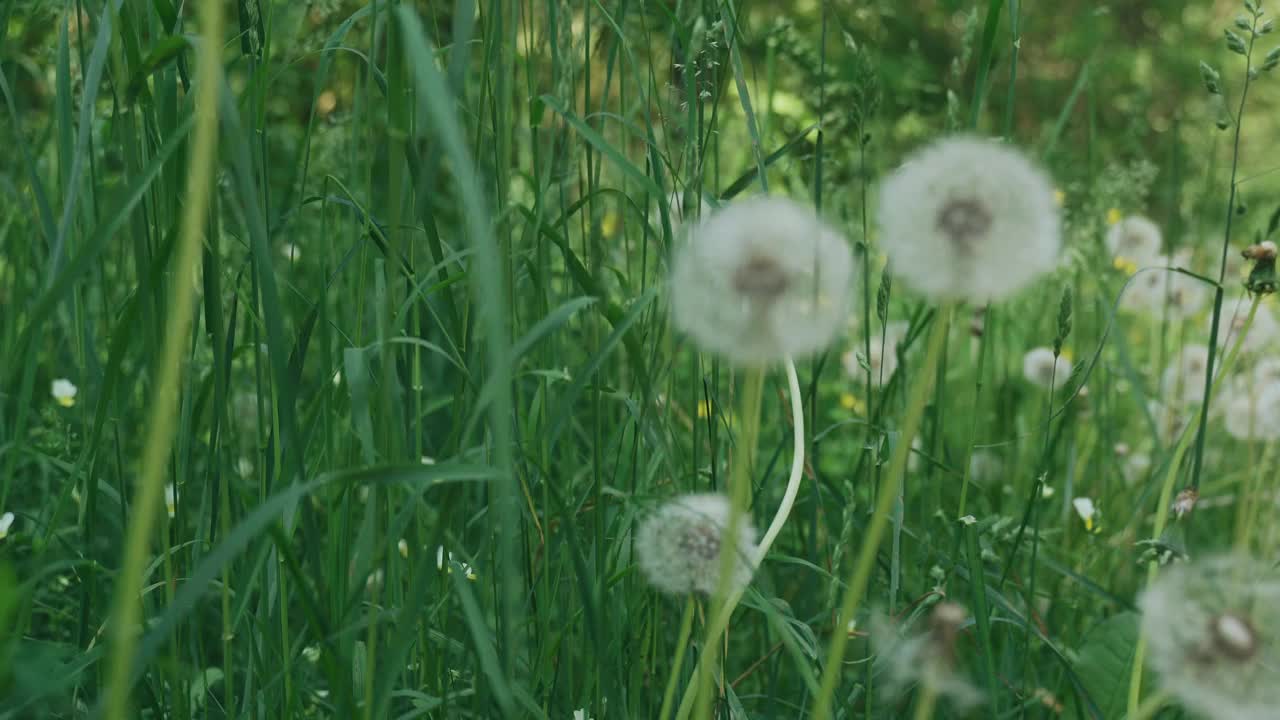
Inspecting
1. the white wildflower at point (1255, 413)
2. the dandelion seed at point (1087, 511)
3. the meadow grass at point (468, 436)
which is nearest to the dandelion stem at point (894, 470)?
the meadow grass at point (468, 436)

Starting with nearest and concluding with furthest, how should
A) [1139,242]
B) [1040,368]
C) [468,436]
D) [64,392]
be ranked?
[468,436]
[64,392]
[1040,368]
[1139,242]

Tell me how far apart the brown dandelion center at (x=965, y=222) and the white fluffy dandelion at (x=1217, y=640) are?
0.22 m

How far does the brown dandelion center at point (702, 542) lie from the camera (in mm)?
752

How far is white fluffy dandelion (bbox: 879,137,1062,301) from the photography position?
0.54 metres

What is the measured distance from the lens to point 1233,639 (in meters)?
0.54

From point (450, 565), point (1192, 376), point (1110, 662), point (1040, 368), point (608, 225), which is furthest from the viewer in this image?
point (608, 225)

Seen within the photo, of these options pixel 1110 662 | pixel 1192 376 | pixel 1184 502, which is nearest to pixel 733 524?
pixel 1184 502

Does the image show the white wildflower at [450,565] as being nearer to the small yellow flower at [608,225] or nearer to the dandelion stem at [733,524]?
the dandelion stem at [733,524]

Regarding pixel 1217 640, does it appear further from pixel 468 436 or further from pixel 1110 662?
pixel 1110 662

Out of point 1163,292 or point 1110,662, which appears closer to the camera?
point 1110,662

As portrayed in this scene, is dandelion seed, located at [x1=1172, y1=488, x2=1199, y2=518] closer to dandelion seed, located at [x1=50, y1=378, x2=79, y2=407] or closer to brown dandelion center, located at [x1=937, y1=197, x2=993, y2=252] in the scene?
brown dandelion center, located at [x1=937, y1=197, x2=993, y2=252]

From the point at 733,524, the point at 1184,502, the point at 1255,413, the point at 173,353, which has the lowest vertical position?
the point at 1255,413

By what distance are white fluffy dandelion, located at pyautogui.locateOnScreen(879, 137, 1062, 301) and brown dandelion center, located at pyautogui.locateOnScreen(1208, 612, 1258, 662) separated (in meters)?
0.20

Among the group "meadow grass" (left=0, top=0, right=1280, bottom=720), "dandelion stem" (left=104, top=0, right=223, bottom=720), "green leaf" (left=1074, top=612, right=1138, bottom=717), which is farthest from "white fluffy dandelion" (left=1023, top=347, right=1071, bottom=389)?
"dandelion stem" (left=104, top=0, right=223, bottom=720)
